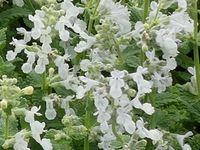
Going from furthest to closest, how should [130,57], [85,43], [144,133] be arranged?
[130,57] < [85,43] < [144,133]

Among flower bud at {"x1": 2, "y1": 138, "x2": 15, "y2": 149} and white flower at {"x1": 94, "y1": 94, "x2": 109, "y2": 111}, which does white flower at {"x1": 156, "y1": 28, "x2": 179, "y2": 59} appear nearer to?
white flower at {"x1": 94, "y1": 94, "x2": 109, "y2": 111}

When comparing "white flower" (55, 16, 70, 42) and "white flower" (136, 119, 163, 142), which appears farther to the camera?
"white flower" (55, 16, 70, 42)

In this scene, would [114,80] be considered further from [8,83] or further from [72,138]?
[72,138]

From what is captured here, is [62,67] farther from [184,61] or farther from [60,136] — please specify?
[184,61]

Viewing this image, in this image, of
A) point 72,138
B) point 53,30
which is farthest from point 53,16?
point 72,138

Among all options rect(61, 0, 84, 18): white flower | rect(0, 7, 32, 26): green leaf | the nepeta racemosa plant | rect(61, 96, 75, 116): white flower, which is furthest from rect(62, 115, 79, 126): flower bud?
rect(0, 7, 32, 26): green leaf

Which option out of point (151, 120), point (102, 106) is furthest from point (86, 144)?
point (102, 106)

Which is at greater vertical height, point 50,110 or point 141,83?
→ point 141,83
